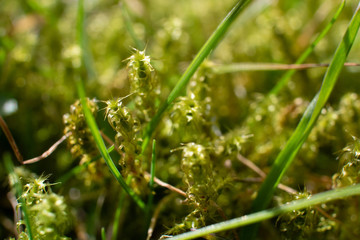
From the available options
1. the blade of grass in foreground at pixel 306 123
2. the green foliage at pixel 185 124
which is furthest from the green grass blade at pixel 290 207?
the blade of grass in foreground at pixel 306 123

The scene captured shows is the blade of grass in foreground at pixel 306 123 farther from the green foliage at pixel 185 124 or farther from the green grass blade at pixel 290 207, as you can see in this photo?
the green grass blade at pixel 290 207

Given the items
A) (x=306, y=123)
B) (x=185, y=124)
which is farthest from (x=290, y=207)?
(x=185, y=124)

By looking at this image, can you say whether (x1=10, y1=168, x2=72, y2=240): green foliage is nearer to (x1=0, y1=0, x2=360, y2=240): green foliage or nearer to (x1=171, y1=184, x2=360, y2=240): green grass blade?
(x1=0, y1=0, x2=360, y2=240): green foliage

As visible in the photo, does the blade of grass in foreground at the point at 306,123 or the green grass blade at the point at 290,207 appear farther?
the blade of grass in foreground at the point at 306,123

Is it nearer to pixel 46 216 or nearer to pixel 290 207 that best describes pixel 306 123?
pixel 290 207

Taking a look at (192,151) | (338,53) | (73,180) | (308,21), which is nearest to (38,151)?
(73,180)

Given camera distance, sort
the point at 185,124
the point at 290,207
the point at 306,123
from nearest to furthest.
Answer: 1. the point at 290,207
2. the point at 306,123
3. the point at 185,124

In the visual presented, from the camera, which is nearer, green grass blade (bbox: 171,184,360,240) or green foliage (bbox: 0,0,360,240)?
green grass blade (bbox: 171,184,360,240)

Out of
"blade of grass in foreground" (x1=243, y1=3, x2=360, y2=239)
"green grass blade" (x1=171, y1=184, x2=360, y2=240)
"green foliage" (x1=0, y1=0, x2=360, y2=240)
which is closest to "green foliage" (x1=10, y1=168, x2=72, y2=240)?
"green foliage" (x1=0, y1=0, x2=360, y2=240)

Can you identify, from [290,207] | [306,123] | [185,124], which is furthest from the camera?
[185,124]
